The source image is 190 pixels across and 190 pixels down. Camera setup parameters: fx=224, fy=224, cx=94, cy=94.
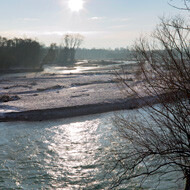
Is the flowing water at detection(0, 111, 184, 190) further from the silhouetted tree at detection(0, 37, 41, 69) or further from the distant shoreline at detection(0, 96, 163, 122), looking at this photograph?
the silhouetted tree at detection(0, 37, 41, 69)

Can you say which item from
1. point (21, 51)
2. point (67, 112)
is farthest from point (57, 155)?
point (21, 51)

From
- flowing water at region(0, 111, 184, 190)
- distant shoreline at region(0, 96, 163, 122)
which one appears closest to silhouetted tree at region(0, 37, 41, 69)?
distant shoreline at region(0, 96, 163, 122)

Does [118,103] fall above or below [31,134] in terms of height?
above

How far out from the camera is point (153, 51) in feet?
23.1

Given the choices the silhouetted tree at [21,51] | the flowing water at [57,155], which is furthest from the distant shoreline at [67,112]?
the silhouetted tree at [21,51]

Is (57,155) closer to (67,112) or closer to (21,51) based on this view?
(67,112)

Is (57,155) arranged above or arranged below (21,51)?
below

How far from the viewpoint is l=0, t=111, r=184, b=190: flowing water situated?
416 inches

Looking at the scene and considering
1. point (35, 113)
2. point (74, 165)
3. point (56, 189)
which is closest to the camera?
point (56, 189)

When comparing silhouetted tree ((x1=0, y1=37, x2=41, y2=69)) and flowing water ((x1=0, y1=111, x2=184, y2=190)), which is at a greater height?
silhouetted tree ((x1=0, y1=37, x2=41, y2=69))

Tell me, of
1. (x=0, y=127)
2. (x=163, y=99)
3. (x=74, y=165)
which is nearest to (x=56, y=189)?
(x=74, y=165)

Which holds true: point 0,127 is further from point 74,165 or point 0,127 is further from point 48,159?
point 74,165

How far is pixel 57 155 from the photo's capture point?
1337 cm

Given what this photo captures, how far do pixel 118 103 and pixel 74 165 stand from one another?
11.9 meters
